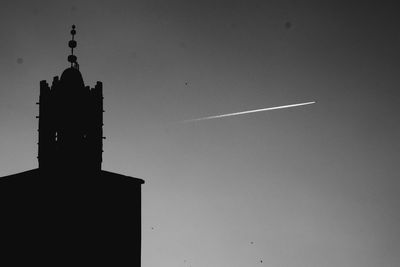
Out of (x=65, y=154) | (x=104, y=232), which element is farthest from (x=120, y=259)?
(x=65, y=154)

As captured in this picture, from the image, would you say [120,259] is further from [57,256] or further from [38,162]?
[38,162]

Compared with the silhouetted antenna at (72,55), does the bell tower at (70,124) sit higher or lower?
lower

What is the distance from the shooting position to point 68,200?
26.7 m

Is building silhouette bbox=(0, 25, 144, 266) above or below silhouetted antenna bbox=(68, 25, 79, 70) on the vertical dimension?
below

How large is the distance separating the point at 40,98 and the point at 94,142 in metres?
3.19

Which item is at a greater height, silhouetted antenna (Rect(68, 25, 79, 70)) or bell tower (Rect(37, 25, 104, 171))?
silhouetted antenna (Rect(68, 25, 79, 70))

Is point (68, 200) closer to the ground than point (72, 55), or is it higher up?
closer to the ground

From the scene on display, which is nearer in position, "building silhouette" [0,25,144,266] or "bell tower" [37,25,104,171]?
"building silhouette" [0,25,144,266]

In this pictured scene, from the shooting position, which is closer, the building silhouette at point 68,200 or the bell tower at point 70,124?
the building silhouette at point 68,200

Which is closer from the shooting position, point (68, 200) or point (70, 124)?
point (68, 200)

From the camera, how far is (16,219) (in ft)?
87.5

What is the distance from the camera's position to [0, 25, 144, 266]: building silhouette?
2633cm

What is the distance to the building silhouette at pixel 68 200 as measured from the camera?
86.4ft

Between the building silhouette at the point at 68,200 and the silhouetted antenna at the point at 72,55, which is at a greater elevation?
the silhouetted antenna at the point at 72,55
